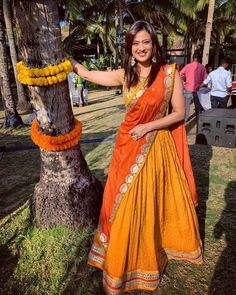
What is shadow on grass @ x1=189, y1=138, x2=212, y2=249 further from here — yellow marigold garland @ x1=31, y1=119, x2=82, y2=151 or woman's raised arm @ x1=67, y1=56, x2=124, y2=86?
woman's raised arm @ x1=67, y1=56, x2=124, y2=86

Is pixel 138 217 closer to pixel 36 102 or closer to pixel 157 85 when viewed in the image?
pixel 157 85

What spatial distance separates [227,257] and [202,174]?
2121 millimetres

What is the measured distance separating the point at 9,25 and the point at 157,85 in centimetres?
1019

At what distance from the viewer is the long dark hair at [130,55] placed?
2090 millimetres

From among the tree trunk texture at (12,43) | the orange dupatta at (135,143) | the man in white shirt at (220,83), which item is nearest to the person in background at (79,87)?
the tree trunk texture at (12,43)

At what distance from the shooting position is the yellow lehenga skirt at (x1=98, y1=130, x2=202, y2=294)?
222 centimetres

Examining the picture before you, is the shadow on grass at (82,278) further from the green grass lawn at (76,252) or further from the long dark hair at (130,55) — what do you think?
the long dark hair at (130,55)

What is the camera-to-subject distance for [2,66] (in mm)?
8711

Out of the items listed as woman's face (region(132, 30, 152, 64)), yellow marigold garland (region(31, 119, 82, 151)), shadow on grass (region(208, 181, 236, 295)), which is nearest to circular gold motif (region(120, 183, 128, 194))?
yellow marigold garland (region(31, 119, 82, 151))

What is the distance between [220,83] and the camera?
24.5ft

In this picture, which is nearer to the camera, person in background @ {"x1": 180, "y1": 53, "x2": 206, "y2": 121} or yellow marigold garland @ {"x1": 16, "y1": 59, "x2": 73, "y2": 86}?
yellow marigold garland @ {"x1": 16, "y1": 59, "x2": 73, "y2": 86}

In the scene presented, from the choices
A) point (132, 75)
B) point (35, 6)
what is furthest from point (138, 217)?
point (35, 6)

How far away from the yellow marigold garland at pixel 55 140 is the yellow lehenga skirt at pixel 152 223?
0.89 m

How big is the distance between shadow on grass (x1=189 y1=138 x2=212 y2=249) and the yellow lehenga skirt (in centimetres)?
76
